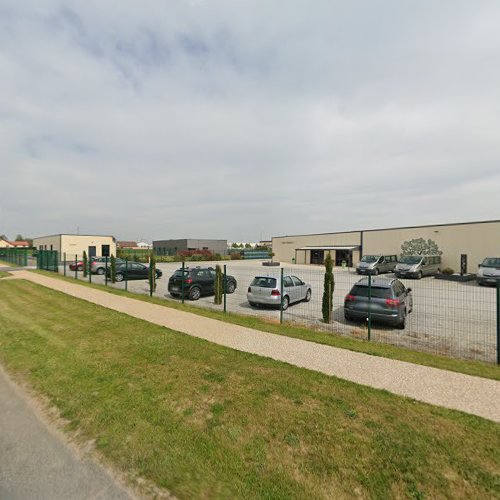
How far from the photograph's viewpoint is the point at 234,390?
4418mm

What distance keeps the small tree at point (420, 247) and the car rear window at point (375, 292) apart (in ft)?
80.4

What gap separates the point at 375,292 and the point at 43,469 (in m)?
8.30

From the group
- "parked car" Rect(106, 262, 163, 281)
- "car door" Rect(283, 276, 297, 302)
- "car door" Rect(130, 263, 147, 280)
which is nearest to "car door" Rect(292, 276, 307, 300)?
"car door" Rect(283, 276, 297, 302)

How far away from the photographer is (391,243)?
109ft

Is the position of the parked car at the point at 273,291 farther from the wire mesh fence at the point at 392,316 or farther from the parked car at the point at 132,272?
the parked car at the point at 132,272

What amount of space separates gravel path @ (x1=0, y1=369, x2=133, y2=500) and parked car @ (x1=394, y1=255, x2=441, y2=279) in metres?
24.8

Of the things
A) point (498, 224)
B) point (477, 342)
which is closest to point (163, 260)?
point (498, 224)

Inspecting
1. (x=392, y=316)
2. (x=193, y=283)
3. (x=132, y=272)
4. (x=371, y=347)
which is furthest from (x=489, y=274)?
(x=132, y=272)

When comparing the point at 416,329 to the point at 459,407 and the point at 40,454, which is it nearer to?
the point at 459,407

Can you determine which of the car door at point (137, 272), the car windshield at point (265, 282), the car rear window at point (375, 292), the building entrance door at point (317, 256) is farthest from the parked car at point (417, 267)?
the car door at point (137, 272)

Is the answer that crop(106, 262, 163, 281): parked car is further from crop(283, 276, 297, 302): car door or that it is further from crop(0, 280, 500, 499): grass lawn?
crop(0, 280, 500, 499): grass lawn

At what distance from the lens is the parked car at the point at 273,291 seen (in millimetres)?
11516

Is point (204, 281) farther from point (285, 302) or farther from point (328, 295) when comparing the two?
point (328, 295)

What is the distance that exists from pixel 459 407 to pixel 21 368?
277 inches
